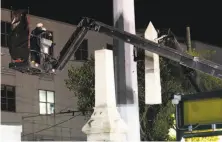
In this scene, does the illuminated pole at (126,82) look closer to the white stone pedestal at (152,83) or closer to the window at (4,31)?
the white stone pedestal at (152,83)

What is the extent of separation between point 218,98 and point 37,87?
2378 cm

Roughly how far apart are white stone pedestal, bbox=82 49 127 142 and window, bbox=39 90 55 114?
21474mm

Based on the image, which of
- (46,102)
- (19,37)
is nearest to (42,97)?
(46,102)

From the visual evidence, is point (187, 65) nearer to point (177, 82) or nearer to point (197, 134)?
point (197, 134)

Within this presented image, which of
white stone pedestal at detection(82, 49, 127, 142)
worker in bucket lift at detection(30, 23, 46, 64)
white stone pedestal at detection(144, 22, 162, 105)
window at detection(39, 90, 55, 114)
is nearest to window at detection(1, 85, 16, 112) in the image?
window at detection(39, 90, 55, 114)

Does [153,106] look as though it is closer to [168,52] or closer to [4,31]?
[4,31]

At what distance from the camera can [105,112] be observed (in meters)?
7.94

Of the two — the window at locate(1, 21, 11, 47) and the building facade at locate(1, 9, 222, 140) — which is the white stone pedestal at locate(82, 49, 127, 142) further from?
the window at locate(1, 21, 11, 47)

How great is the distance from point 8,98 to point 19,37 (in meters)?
20.8

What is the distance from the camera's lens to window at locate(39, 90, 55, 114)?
1156 inches

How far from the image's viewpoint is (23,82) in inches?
1122

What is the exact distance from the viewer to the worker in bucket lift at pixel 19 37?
719 cm

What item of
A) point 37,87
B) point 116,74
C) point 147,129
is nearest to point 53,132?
point 37,87

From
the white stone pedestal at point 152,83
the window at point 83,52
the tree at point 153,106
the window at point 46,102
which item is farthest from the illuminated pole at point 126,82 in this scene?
the window at point 83,52
